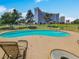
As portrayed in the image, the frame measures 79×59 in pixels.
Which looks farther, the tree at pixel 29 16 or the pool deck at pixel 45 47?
the tree at pixel 29 16

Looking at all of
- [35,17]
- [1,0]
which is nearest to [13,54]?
[1,0]

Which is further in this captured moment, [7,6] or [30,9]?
[30,9]

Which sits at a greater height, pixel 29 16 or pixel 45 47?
pixel 29 16

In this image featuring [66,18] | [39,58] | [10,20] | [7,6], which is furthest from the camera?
[66,18]

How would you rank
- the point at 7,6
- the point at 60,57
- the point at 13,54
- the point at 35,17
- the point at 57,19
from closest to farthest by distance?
1. the point at 60,57
2. the point at 13,54
3. the point at 7,6
4. the point at 35,17
5. the point at 57,19

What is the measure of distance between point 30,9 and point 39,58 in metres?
36.9

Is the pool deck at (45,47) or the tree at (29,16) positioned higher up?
the tree at (29,16)

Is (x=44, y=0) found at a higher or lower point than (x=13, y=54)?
higher

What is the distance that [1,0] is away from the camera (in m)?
32.5

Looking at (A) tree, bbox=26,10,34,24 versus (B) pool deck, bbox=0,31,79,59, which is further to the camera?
(A) tree, bbox=26,10,34,24

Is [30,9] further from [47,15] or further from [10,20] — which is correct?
[10,20]

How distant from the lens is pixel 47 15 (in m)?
44.7

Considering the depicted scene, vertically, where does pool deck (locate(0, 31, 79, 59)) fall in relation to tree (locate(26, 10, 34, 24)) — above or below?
below

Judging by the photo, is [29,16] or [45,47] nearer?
[45,47]
